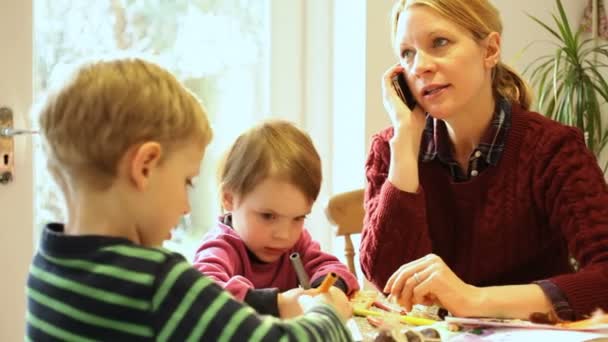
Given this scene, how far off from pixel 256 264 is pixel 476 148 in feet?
1.61

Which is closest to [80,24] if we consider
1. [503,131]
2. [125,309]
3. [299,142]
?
[299,142]

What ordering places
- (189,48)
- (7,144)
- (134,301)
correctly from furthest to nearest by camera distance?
(189,48), (7,144), (134,301)

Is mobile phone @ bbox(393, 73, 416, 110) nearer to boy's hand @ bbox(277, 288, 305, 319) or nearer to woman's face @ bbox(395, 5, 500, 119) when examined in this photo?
woman's face @ bbox(395, 5, 500, 119)

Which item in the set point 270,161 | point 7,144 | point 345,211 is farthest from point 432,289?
point 7,144

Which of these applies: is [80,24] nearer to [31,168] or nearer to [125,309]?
[31,168]

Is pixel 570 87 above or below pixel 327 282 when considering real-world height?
above

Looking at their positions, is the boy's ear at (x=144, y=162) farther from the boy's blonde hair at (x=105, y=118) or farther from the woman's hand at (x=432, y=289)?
the woman's hand at (x=432, y=289)

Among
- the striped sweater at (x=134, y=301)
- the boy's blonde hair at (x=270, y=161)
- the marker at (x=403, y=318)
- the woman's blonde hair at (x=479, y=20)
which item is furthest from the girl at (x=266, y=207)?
the striped sweater at (x=134, y=301)

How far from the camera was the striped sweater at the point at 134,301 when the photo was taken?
75 centimetres

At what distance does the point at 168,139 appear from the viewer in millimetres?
828

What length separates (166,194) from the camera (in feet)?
2.75

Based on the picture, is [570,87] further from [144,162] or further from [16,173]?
[144,162]

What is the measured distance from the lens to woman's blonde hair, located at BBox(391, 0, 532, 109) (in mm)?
1450

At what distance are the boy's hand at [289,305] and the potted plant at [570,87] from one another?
1.68 metres
